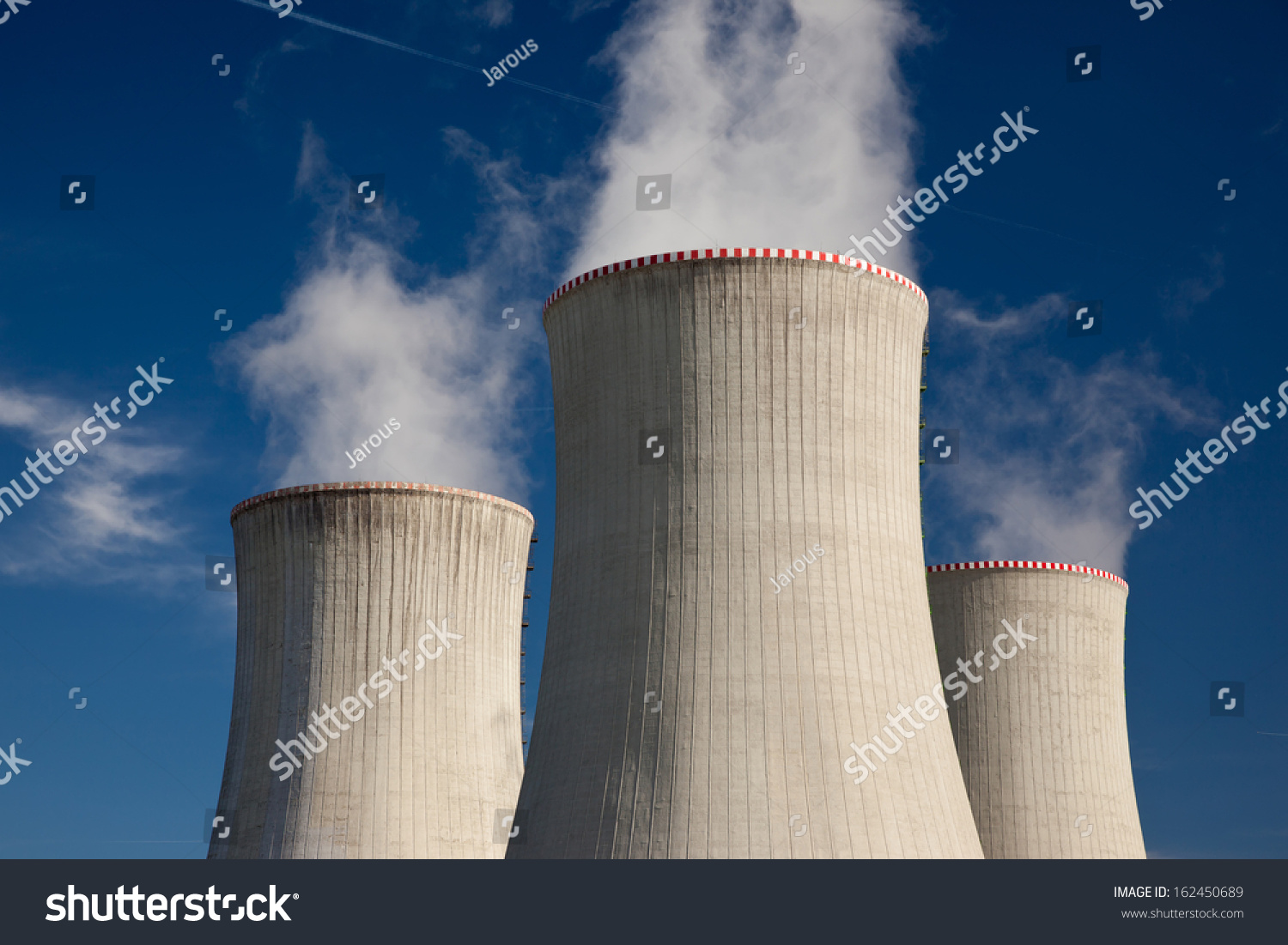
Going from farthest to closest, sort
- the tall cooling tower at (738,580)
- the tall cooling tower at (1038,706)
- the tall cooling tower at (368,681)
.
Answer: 1. the tall cooling tower at (1038,706)
2. the tall cooling tower at (368,681)
3. the tall cooling tower at (738,580)

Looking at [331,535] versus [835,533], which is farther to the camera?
[331,535]

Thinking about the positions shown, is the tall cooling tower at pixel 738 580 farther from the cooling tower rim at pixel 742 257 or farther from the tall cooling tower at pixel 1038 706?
the tall cooling tower at pixel 1038 706

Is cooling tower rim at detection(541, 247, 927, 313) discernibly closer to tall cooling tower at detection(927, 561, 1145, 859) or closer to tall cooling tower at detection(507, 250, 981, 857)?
tall cooling tower at detection(507, 250, 981, 857)

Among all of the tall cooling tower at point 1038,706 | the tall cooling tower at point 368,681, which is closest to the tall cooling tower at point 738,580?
the tall cooling tower at point 368,681

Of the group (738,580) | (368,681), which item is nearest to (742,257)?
(738,580)

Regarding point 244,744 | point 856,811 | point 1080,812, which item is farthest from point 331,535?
point 1080,812
